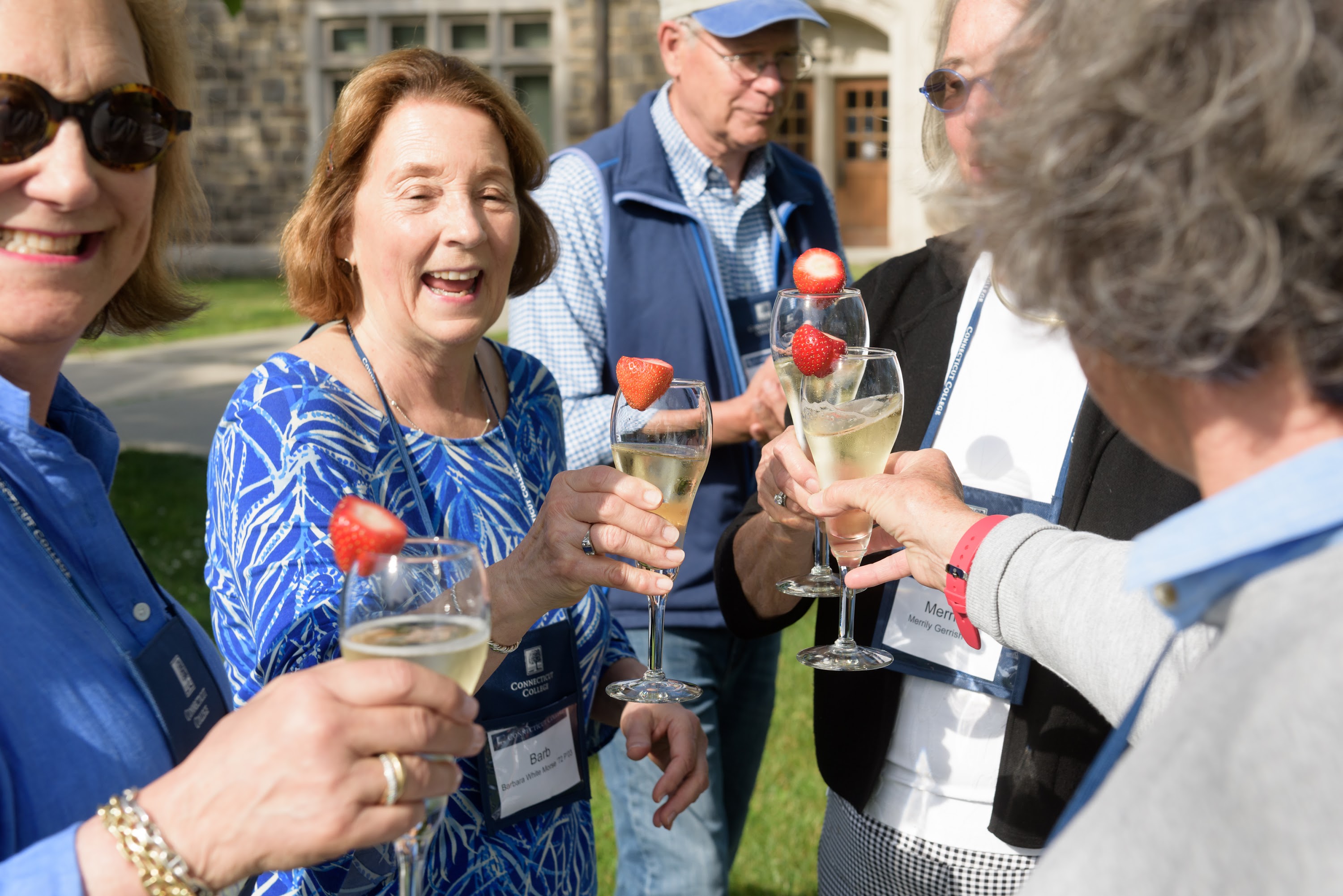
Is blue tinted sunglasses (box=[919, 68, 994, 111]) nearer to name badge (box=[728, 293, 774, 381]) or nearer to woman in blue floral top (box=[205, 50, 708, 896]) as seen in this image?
woman in blue floral top (box=[205, 50, 708, 896])

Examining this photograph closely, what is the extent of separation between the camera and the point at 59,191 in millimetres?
1417

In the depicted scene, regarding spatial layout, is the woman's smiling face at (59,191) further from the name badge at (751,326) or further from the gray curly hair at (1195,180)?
the name badge at (751,326)

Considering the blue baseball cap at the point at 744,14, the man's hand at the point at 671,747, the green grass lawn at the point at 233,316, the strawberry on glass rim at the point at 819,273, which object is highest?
the blue baseball cap at the point at 744,14

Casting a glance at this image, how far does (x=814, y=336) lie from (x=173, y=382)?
11314mm

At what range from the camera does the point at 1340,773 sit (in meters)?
0.81

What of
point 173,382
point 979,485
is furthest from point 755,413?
point 173,382

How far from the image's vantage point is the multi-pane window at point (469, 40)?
22.9 metres

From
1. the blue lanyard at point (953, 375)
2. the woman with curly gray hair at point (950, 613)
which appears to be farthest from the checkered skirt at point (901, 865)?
the blue lanyard at point (953, 375)

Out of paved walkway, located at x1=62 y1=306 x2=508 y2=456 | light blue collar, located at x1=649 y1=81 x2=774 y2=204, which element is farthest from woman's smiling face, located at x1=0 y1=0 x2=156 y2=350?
paved walkway, located at x1=62 y1=306 x2=508 y2=456

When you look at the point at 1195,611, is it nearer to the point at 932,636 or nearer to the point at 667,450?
the point at 667,450

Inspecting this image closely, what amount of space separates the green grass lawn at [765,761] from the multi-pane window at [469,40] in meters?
16.1

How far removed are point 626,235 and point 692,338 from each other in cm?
40

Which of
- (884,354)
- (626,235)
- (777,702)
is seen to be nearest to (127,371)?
(777,702)

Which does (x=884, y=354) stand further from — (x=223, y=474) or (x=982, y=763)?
(x=223, y=474)
